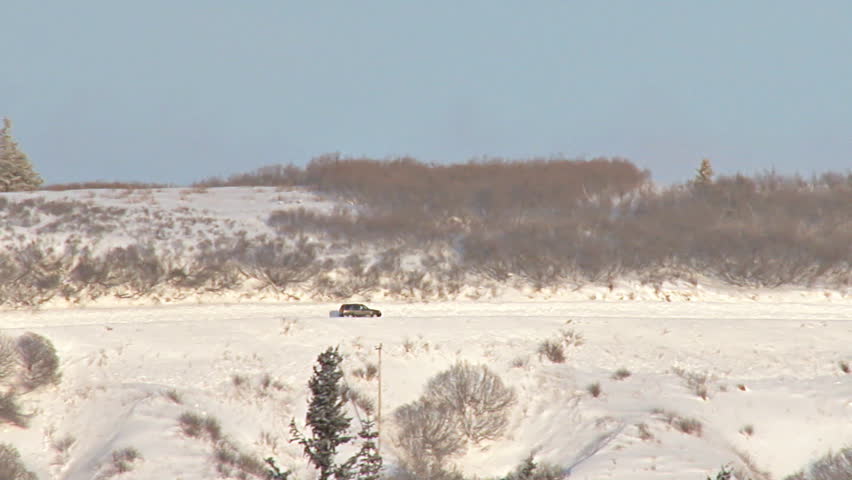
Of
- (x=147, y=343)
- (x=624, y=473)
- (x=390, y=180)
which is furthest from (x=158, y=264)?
(x=624, y=473)

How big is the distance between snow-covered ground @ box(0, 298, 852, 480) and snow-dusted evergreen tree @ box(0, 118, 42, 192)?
25.9 m

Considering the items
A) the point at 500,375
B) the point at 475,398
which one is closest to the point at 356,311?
the point at 500,375

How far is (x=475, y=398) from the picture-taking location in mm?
32094

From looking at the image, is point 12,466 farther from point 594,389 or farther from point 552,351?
point 594,389

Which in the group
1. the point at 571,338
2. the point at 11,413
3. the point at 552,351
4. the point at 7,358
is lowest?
the point at 11,413

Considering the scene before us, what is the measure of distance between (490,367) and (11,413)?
16.1 m

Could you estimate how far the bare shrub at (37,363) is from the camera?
1232 inches

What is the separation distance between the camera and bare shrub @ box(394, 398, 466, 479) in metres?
30.2

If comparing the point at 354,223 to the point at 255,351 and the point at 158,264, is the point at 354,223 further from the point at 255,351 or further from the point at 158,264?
the point at 255,351

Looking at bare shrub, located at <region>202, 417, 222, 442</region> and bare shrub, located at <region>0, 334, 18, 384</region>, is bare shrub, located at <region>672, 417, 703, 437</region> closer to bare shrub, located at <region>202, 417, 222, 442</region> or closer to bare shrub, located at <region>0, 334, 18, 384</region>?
bare shrub, located at <region>202, 417, 222, 442</region>

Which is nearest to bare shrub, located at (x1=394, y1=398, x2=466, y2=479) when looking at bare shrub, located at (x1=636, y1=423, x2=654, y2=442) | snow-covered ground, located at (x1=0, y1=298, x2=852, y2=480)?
snow-covered ground, located at (x1=0, y1=298, x2=852, y2=480)

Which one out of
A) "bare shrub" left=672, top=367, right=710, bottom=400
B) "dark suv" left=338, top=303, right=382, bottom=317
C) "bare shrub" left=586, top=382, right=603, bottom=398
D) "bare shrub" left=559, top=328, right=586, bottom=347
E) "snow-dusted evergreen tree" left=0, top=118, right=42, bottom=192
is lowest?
"bare shrub" left=586, top=382, right=603, bottom=398

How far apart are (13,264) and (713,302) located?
29884 mm

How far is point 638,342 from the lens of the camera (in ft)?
119
